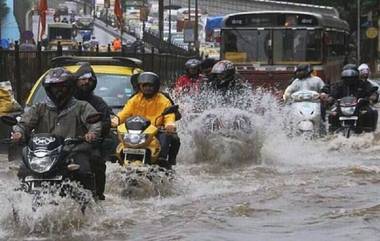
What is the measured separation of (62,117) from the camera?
307 inches

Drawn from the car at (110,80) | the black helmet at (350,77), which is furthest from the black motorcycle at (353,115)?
the car at (110,80)

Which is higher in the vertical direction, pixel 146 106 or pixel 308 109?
pixel 146 106

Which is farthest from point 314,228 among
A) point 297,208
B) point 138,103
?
point 138,103

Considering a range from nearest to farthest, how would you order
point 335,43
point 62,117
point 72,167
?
point 72,167, point 62,117, point 335,43

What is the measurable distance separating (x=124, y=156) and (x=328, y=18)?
14.8 metres

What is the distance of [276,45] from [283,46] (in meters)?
0.17

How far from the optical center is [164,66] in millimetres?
29250

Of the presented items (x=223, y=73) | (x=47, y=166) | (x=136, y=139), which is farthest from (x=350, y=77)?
(x=47, y=166)

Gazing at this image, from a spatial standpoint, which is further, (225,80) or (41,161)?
(225,80)

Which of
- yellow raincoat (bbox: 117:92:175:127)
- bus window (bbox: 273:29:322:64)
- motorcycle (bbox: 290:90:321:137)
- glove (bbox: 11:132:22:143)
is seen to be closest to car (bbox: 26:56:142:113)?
yellow raincoat (bbox: 117:92:175:127)

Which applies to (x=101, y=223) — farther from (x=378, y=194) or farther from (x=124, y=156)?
(x=378, y=194)

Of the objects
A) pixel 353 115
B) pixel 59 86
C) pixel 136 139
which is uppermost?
pixel 59 86

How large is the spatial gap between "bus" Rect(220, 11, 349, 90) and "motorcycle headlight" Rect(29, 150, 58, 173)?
1439cm

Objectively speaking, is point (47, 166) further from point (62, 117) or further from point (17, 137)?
point (62, 117)
